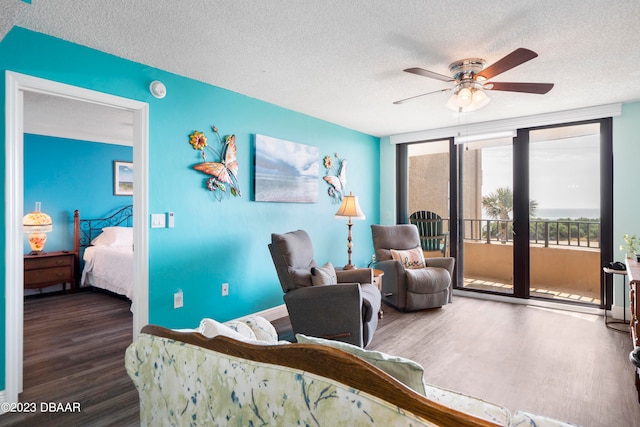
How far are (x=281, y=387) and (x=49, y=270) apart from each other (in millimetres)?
5441

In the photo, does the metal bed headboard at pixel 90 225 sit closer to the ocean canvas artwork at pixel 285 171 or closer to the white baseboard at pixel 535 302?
the ocean canvas artwork at pixel 285 171

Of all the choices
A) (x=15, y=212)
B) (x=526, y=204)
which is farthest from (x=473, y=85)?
(x=15, y=212)

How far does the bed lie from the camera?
14.4 feet

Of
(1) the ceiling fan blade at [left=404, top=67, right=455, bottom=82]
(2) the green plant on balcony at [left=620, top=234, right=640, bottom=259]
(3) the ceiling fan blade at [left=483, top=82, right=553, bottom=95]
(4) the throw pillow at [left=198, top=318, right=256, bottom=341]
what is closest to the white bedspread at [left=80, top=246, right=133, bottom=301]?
(4) the throw pillow at [left=198, top=318, right=256, bottom=341]

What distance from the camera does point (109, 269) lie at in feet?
15.0

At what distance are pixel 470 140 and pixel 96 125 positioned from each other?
5002 mm

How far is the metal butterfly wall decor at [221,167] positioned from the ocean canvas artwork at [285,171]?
268mm

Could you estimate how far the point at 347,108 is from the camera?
3965mm

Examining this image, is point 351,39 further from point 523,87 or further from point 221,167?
point 221,167

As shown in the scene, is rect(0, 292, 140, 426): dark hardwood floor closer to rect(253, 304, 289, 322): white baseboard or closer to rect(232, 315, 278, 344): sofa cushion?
rect(232, 315, 278, 344): sofa cushion

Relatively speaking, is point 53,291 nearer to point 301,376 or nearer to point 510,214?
point 301,376

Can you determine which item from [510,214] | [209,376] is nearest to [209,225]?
[209,376]

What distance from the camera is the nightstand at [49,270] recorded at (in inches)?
183

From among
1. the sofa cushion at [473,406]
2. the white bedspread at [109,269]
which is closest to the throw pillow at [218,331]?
the sofa cushion at [473,406]
